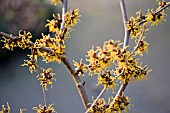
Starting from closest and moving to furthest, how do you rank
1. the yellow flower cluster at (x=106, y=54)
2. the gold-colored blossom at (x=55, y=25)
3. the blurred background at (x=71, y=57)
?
the yellow flower cluster at (x=106, y=54) < the gold-colored blossom at (x=55, y=25) < the blurred background at (x=71, y=57)

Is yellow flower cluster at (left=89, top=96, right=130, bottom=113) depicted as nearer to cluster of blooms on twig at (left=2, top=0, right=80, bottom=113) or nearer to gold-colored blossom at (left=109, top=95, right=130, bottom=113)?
gold-colored blossom at (left=109, top=95, right=130, bottom=113)

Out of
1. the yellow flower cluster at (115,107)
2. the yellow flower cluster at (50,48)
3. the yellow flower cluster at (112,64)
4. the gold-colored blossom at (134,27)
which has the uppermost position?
the gold-colored blossom at (134,27)

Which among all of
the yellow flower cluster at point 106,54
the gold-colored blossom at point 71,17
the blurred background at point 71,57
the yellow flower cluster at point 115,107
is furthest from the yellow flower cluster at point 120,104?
the blurred background at point 71,57

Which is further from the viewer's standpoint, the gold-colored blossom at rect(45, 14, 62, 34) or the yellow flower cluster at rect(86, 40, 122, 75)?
the gold-colored blossom at rect(45, 14, 62, 34)

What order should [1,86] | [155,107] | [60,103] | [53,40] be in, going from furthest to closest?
1. [1,86]
2. [60,103]
3. [155,107]
4. [53,40]

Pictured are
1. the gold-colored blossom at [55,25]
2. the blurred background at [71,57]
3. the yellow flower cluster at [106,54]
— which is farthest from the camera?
the blurred background at [71,57]

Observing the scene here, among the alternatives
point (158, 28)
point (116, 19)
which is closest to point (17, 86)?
point (116, 19)

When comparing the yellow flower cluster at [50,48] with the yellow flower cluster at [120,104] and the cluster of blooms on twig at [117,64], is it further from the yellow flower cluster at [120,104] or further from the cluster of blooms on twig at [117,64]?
the yellow flower cluster at [120,104]

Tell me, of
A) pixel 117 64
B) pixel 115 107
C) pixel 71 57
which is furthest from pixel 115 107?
pixel 71 57

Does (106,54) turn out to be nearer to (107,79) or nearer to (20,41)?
(107,79)

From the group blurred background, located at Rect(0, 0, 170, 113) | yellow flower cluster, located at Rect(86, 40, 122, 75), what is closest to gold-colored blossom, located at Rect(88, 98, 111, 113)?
yellow flower cluster, located at Rect(86, 40, 122, 75)

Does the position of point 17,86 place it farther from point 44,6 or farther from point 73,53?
point 44,6
